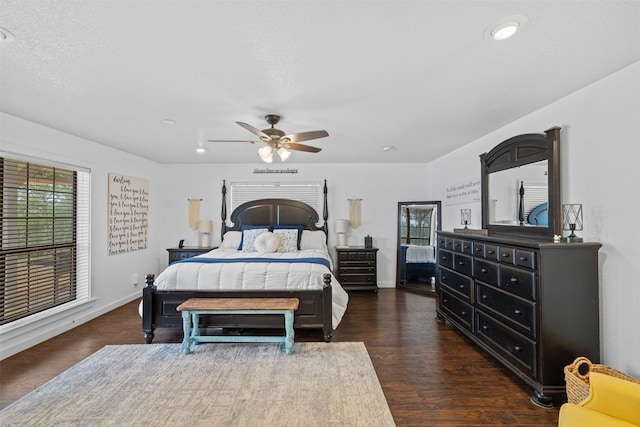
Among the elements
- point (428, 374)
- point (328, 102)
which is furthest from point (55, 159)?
point (428, 374)

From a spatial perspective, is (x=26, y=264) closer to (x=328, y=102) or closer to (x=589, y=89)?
(x=328, y=102)

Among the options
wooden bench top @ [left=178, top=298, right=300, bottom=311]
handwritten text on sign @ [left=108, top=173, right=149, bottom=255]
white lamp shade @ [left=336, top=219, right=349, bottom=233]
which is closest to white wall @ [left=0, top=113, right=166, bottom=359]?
handwritten text on sign @ [left=108, top=173, right=149, bottom=255]

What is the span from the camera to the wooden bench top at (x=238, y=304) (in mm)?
2818

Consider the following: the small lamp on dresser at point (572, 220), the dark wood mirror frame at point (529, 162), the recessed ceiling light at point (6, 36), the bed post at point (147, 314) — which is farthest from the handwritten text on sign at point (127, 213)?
the small lamp on dresser at point (572, 220)

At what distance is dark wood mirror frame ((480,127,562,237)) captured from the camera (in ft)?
8.00

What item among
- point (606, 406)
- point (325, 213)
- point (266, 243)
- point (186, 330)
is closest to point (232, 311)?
point (186, 330)

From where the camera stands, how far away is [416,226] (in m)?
5.32

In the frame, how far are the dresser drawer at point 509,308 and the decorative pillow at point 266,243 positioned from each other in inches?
112

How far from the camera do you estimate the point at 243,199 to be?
551cm

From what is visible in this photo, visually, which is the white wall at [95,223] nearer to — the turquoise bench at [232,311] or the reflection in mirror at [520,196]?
the turquoise bench at [232,311]

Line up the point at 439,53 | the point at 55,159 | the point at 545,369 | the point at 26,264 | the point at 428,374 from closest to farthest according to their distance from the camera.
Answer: the point at 439,53 → the point at 545,369 → the point at 428,374 → the point at 26,264 → the point at 55,159

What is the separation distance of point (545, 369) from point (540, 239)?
105cm

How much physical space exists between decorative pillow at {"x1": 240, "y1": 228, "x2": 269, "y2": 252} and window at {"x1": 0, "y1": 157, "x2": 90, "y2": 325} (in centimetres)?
209

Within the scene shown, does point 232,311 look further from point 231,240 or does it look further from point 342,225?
point 342,225
